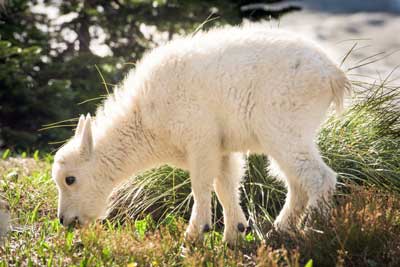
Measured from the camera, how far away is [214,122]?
6.05m

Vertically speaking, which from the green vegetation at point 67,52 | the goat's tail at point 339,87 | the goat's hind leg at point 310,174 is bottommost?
the green vegetation at point 67,52

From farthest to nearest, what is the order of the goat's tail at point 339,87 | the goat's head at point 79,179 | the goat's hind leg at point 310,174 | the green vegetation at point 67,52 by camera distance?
the green vegetation at point 67,52 < the goat's head at point 79,179 < the goat's tail at point 339,87 < the goat's hind leg at point 310,174

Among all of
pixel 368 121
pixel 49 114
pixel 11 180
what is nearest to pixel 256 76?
pixel 368 121

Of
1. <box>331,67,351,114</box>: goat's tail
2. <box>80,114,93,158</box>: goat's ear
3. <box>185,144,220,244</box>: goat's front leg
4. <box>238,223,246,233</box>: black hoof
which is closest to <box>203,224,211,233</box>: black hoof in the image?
<box>185,144,220,244</box>: goat's front leg

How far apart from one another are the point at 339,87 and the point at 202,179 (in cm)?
153

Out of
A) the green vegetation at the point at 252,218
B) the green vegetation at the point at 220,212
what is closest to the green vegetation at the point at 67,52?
the green vegetation at the point at 220,212

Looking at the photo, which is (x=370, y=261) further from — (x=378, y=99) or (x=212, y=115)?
(x=378, y=99)

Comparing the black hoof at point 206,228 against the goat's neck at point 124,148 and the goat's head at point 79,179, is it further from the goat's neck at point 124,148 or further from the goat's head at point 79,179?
the goat's head at point 79,179

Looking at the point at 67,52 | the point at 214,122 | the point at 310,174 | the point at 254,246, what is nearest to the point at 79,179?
the point at 214,122

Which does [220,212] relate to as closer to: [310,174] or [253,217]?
[253,217]

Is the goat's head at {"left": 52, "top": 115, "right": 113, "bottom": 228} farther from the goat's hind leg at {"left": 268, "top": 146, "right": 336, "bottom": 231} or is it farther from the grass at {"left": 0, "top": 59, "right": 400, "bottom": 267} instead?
the goat's hind leg at {"left": 268, "top": 146, "right": 336, "bottom": 231}

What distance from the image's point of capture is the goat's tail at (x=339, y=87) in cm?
583

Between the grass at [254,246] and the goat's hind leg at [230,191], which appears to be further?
the goat's hind leg at [230,191]

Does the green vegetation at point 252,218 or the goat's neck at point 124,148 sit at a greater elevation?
the goat's neck at point 124,148
